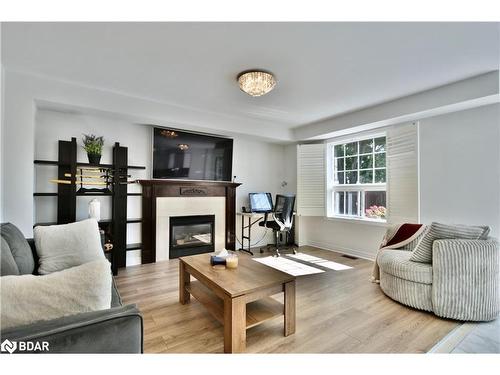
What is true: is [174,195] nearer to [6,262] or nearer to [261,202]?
[261,202]

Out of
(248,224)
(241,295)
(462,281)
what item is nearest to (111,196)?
(248,224)

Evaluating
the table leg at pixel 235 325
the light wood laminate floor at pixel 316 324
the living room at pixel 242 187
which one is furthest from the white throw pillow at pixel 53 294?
the light wood laminate floor at pixel 316 324

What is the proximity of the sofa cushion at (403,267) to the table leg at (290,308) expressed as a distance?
125cm

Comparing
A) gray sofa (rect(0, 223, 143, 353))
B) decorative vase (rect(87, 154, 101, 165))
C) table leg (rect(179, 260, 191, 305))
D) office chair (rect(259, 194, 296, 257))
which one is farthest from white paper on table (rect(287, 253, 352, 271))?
decorative vase (rect(87, 154, 101, 165))

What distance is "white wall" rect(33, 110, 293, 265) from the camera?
3.05m

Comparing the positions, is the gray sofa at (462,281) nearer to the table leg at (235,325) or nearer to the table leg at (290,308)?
the table leg at (290,308)

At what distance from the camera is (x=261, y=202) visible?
4.79 meters

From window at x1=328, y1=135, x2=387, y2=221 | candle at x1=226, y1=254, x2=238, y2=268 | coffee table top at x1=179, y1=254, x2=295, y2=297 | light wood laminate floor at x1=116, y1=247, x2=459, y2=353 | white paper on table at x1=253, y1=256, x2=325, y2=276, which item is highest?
window at x1=328, y1=135, x2=387, y2=221

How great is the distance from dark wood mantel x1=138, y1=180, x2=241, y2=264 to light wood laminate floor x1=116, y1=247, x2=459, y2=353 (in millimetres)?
811

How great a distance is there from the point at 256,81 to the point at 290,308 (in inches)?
84.0

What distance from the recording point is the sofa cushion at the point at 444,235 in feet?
7.18

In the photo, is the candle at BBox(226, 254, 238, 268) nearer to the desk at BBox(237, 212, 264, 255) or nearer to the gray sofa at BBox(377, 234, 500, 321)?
the gray sofa at BBox(377, 234, 500, 321)
